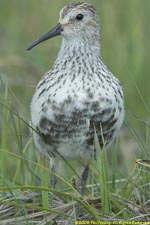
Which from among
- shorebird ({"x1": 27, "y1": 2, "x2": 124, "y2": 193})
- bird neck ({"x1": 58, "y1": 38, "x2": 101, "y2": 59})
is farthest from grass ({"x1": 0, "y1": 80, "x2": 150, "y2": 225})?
bird neck ({"x1": 58, "y1": 38, "x2": 101, "y2": 59})

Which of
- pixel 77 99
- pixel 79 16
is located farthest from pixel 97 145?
pixel 79 16

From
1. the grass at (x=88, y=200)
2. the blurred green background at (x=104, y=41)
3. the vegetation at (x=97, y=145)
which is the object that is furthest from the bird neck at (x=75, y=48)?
the blurred green background at (x=104, y=41)

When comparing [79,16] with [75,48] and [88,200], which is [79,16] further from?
[88,200]

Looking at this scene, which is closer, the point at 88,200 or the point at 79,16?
the point at 88,200

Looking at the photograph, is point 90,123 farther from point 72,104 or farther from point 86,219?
point 86,219

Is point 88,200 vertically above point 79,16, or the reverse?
point 79,16

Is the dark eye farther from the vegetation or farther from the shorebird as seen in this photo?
the vegetation

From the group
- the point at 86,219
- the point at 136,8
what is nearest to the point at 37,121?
the point at 86,219

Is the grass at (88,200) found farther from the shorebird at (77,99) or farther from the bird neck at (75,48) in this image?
the bird neck at (75,48)
